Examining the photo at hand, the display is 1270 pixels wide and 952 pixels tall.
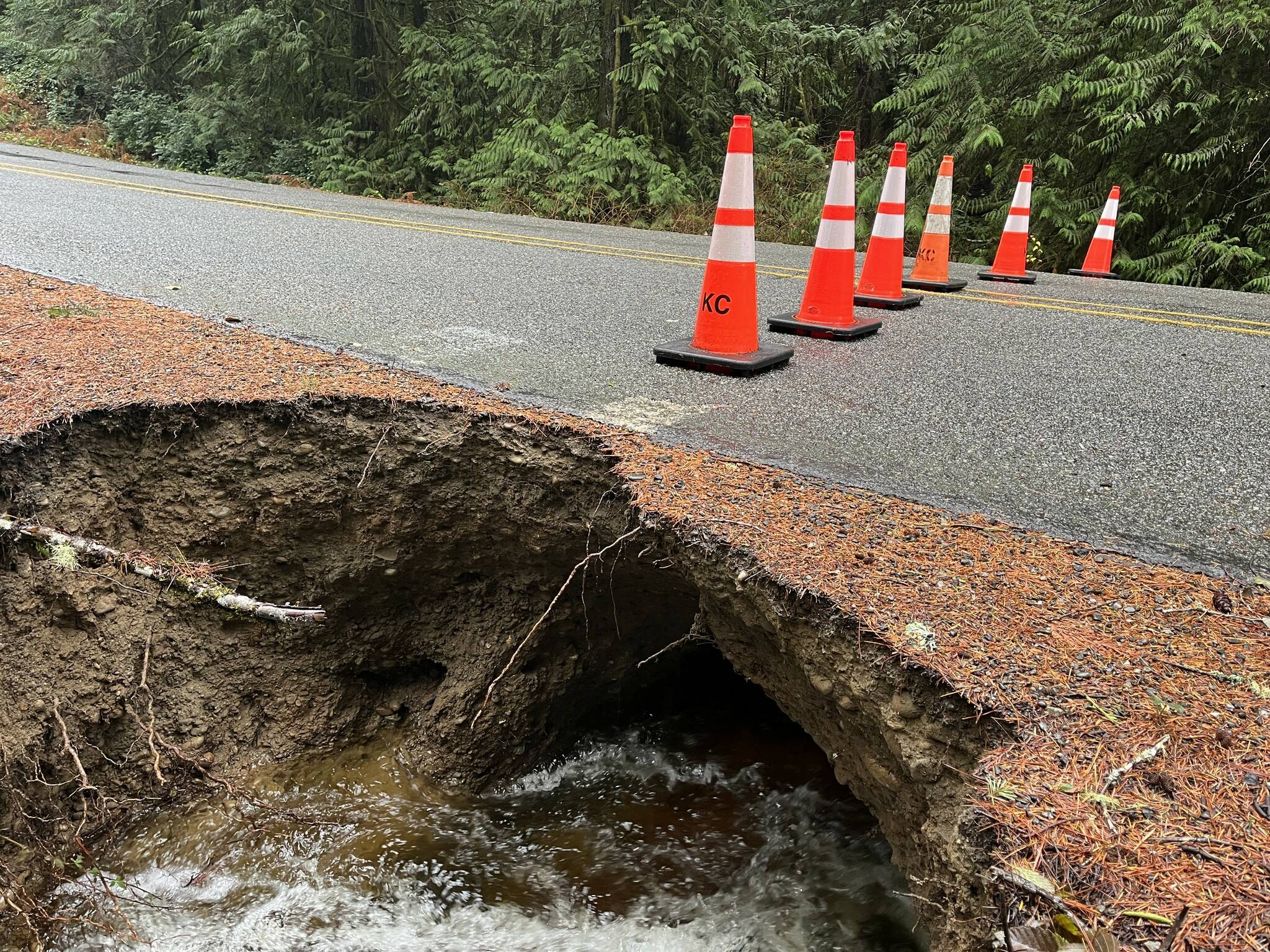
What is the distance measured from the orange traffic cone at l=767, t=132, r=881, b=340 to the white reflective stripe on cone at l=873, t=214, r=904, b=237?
2.85ft

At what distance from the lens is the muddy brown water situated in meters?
2.78

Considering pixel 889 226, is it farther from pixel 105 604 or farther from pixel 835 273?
pixel 105 604

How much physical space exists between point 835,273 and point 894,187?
121 cm

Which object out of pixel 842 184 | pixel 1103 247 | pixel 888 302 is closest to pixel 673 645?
pixel 842 184

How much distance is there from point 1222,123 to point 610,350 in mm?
8183

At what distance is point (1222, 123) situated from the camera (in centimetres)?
895

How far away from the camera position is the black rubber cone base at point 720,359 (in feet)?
13.4

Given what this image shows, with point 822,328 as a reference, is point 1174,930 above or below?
below

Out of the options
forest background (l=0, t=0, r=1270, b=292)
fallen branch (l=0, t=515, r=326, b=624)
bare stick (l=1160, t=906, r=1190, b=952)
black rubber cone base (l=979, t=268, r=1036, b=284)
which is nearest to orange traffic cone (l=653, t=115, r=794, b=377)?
fallen branch (l=0, t=515, r=326, b=624)

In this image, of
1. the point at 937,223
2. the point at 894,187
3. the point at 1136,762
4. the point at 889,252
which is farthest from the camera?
the point at 937,223

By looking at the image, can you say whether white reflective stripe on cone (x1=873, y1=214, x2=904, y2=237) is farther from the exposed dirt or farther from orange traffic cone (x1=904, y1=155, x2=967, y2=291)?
the exposed dirt

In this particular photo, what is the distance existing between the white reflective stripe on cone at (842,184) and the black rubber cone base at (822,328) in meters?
0.66

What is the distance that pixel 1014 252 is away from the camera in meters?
7.88

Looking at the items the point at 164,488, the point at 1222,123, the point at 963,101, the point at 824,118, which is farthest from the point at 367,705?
the point at 824,118
